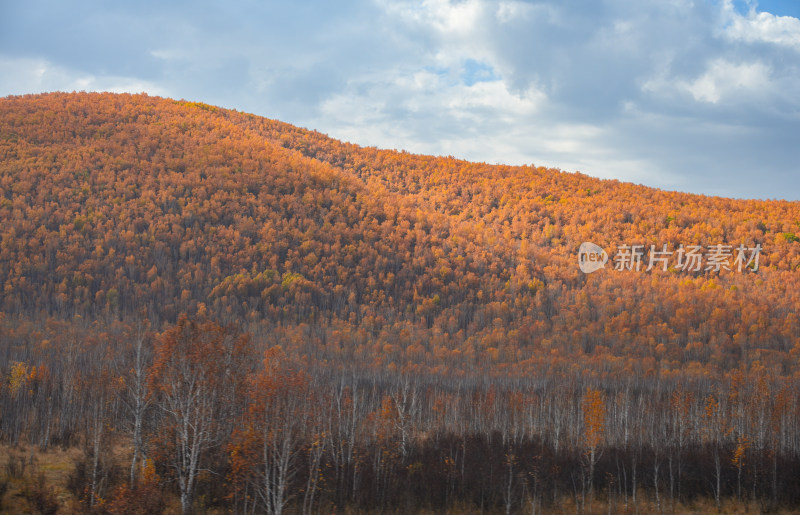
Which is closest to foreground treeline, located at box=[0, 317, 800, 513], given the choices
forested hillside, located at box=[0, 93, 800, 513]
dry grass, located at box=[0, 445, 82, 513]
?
forested hillside, located at box=[0, 93, 800, 513]

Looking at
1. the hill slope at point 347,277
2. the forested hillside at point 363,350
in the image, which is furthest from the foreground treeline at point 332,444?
the hill slope at point 347,277

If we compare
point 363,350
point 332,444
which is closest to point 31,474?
point 332,444

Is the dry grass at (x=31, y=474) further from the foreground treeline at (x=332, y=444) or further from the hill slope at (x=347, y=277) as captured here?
the hill slope at (x=347, y=277)

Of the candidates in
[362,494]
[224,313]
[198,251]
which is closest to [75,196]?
[198,251]

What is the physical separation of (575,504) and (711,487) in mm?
13303

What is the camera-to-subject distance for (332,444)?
50688 millimetres

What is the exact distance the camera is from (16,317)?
12306 centimetres

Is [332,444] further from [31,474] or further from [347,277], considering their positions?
[347,277]

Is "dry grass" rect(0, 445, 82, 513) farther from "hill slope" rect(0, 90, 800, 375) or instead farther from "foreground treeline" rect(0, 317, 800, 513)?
"hill slope" rect(0, 90, 800, 375)

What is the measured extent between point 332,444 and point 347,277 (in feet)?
395

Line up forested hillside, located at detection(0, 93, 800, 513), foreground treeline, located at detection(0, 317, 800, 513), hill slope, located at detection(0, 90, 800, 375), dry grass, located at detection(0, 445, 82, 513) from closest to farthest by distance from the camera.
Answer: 1. dry grass, located at detection(0, 445, 82, 513)
2. foreground treeline, located at detection(0, 317, 800, 513)
3. forested hillside, located at detection(0, 93, 800, 513)
4. hill slope, located at detection(0, 90, 800, 375)

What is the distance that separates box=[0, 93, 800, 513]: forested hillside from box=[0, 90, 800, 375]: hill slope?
799 mm

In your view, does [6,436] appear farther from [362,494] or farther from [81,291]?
[81,291]

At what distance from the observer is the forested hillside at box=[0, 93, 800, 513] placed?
1831 inches
